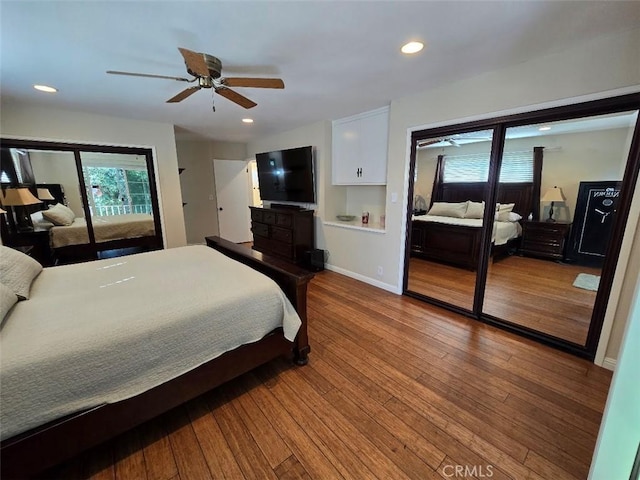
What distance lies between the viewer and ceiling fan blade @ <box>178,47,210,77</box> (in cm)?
150

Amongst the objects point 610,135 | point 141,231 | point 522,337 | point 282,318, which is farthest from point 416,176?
point 141,231

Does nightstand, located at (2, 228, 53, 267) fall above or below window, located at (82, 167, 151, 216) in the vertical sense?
below

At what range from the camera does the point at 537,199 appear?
99.5 inches

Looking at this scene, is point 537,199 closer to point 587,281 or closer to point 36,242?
point 587,281

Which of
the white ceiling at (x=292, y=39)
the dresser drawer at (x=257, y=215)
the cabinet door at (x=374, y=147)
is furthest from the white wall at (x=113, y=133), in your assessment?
the cabinet door at (x=374, y=147)

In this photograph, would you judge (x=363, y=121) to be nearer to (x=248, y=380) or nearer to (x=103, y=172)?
(x=248, y=380)

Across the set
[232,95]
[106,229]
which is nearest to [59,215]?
[106,229]

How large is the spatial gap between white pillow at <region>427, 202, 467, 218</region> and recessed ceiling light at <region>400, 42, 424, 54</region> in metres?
1.95

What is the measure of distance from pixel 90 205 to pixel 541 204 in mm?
5638

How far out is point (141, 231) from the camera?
4117 mm

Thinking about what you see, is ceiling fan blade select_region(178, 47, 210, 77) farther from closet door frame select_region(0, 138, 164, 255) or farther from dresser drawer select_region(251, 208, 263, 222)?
dresser drawer select_region(251, 208, 263, 222)

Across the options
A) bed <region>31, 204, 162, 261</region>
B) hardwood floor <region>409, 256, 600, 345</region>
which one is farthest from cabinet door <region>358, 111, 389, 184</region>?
bed <region>31, 204, 162, 261</region>

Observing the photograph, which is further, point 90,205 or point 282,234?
point 282,234
